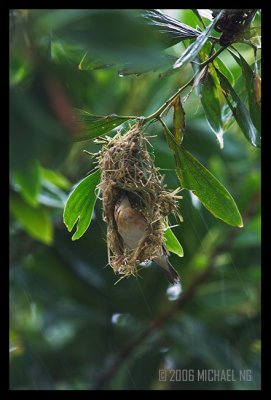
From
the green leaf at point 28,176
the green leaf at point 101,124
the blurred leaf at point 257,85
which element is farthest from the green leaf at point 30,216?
the blurred leaf at point 257,85

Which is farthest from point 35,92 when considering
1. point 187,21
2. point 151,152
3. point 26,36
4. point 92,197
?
point 187,21

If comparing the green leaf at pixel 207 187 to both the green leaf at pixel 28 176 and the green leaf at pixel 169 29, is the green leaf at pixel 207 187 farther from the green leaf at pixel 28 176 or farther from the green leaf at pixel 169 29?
the green leaf at pixel 28 176

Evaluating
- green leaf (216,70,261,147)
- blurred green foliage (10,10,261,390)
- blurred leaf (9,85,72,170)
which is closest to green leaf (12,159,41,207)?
blurred leaf (9,85,72,170)

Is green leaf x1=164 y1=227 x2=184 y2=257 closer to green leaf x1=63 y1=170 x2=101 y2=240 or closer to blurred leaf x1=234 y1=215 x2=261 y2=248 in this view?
green leaf x1=63 y1=170 x2=101 y2=240

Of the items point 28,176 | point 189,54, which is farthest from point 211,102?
point 28,176

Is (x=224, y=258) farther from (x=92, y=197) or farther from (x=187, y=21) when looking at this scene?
(x=92, y=197)

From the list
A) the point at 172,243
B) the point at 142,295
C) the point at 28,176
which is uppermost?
the point at 28,176

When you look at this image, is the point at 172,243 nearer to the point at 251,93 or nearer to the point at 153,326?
the point at 251,93
